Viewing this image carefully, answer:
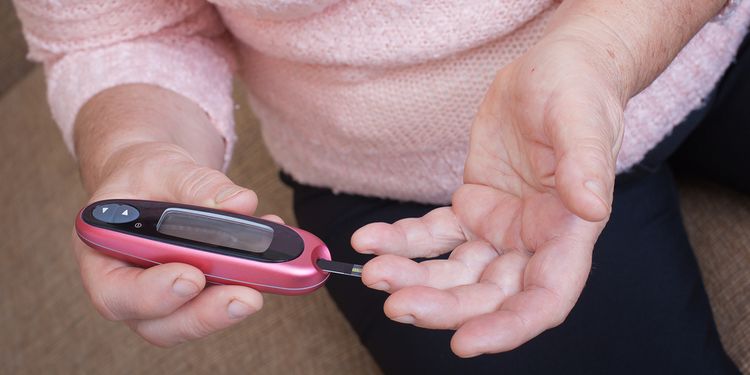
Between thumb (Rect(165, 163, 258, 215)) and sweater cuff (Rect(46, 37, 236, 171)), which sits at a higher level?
thumb (Rect(165, 163, 258, 215))

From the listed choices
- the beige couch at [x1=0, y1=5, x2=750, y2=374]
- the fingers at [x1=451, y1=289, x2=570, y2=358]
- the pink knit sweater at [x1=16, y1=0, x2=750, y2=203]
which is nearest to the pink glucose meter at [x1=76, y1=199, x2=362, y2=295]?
the fingers at [x1=451, y1=289, x2=570, y2=358]

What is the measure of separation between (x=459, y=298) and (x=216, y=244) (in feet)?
0.62

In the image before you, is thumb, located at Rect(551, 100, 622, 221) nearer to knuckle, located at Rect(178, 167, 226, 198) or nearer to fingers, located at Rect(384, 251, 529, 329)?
fingers, located at Rect(384, 251, 529, 329)

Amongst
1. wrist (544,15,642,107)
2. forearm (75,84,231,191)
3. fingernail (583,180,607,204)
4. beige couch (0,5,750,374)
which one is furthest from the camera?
beige couch (0,5,750,374)

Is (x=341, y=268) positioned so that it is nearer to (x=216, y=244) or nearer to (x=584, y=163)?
(x=216, y=244)

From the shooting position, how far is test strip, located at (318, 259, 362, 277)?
0.56 metres

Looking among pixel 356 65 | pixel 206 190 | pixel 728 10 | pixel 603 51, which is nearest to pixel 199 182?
pixel 206 190

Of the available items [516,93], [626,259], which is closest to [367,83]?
[516,93]

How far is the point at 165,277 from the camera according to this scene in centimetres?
53

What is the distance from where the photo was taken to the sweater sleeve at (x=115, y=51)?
76cm

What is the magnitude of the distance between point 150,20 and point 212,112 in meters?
0.12

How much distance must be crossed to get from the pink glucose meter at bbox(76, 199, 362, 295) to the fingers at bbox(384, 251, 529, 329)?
0.07 metres

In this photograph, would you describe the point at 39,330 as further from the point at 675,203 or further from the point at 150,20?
the point at 675,203

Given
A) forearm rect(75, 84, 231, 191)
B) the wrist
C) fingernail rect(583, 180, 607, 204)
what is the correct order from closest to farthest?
fingernail rect(583, 180, 607, 204) < the wrist < forearm rect(75, 84, 231, 191)
